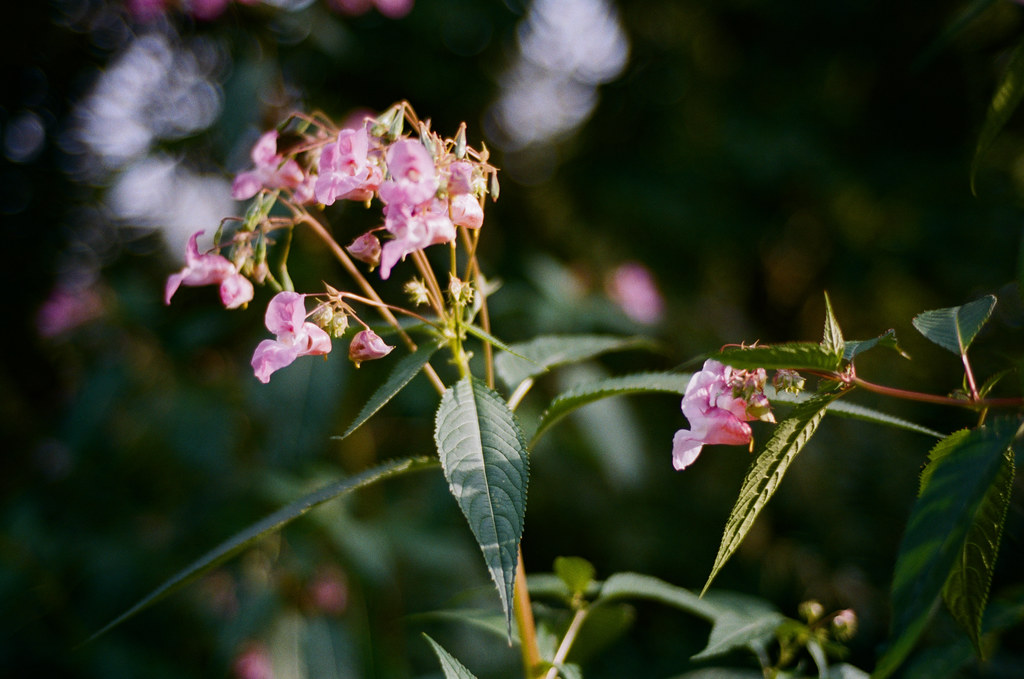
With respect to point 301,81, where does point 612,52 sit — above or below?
above

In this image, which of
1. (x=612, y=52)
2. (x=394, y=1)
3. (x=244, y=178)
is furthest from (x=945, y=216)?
(x=244, y=178)

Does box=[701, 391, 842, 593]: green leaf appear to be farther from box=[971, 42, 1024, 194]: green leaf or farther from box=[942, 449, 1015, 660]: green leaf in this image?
box=[971, 42, 1024, 194]: green leaf

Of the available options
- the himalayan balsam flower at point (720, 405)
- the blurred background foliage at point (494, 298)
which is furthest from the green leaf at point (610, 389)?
the blurred background foliage at point (494, 298)

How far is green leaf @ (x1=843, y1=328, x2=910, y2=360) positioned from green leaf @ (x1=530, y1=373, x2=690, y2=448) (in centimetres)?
12

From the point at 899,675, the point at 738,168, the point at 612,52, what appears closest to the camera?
the point at 899,675

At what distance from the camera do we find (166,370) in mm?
1721

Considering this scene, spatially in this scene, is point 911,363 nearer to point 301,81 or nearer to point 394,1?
point 394,1

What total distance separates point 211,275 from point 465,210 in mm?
251

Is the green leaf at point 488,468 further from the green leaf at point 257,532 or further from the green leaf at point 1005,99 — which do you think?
the green leaf at point 1005,99

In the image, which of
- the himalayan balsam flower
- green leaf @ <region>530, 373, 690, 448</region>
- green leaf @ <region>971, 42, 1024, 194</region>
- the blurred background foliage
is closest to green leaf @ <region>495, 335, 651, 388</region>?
green leaf @ <region>530, 373, 690, 448</region>

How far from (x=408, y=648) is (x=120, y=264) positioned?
1510 mm

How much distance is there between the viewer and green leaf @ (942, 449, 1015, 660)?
0.36m

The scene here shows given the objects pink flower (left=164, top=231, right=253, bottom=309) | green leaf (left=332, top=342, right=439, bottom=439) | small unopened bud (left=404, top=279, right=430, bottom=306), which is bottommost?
pink flower (left=164, top=231, right=253, bottom=309)

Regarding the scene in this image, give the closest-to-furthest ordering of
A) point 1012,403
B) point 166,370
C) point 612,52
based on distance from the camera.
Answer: point 1012,403 → point 166,370 → point 612,52
